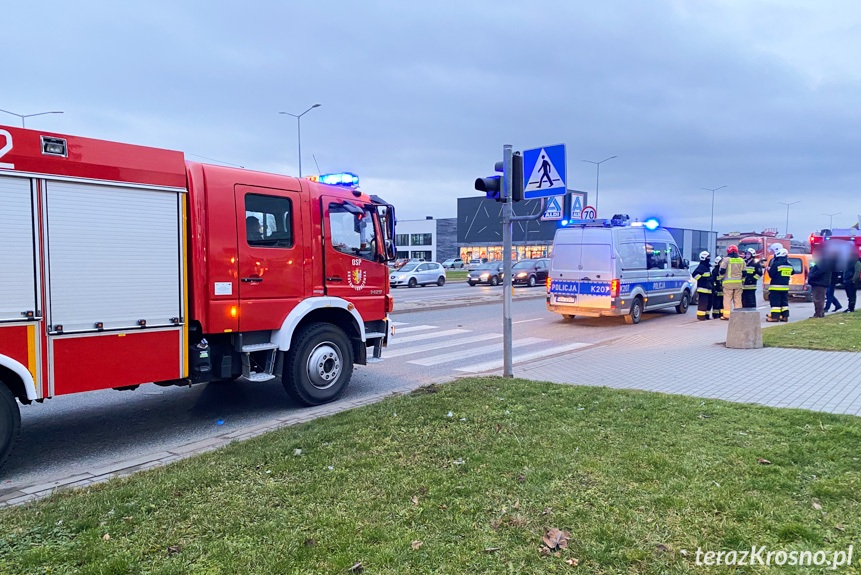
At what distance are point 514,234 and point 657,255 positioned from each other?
53.3m

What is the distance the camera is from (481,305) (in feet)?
66.2

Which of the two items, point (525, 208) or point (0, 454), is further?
point (525, 208)

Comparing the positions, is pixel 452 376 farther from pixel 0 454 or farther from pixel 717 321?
pixel 717 321

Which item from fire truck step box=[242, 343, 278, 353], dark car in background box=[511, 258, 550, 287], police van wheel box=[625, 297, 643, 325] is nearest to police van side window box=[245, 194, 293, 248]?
fire truck step box=[242, 343, 278, 353]

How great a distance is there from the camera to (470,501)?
12.3 ft

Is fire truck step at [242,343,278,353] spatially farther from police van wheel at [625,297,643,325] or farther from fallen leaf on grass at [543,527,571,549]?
police van wheel at [625,297,643,325]

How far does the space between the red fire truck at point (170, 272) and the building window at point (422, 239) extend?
76.4 metres

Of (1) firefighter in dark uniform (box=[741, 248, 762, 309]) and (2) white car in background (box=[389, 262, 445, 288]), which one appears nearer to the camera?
(1) firefighter in dark uniform (box=[741, 248, 762, 309])

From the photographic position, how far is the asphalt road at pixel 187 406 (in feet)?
17.6

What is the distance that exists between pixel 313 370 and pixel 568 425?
3.17m

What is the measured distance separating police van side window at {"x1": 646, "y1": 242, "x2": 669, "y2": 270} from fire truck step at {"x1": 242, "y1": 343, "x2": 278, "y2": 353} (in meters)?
11.6

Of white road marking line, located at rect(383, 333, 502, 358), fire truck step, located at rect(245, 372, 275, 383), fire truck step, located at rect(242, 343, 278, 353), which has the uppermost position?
fire truck step, located at rect(242, 343, 278, 353)

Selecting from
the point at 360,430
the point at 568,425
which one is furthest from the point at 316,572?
the point at 568,425

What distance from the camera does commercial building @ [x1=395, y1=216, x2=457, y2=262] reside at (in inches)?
3231
